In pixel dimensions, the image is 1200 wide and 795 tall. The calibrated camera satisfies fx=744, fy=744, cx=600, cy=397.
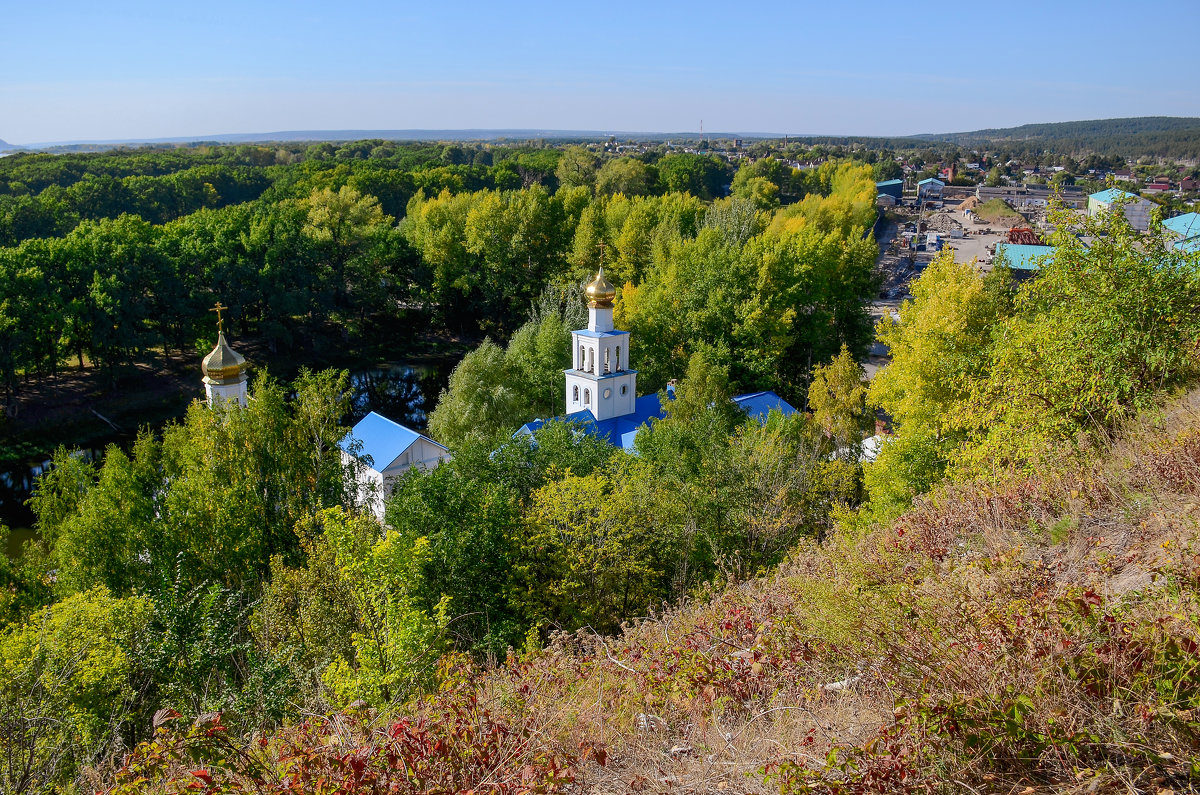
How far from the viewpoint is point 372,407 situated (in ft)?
124

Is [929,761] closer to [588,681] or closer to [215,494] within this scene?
[588,681]

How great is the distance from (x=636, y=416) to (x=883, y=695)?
62.6ft

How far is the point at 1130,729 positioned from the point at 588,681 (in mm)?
4051

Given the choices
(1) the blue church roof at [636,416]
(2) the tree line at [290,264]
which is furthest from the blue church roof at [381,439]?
(2) the tree line at [290,264]

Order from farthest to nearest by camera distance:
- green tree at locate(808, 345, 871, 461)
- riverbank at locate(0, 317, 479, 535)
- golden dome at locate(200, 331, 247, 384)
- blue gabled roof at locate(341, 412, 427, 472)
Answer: riverbank at locate(0, 317, 479, 535)
green tree at locate(808, 345, 871, 461)
blue gabled roof at locate(341, 412, 427, 472)
golden dome at locate(200, 331, 247, 384)

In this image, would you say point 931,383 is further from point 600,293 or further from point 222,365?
point 222,365

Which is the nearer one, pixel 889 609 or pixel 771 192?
pixel 889 609

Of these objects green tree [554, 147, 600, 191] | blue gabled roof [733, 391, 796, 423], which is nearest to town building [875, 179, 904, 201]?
green tree [554, 147, 600, 191]

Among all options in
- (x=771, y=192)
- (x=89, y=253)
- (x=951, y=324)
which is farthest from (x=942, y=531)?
(x=771, y=192)

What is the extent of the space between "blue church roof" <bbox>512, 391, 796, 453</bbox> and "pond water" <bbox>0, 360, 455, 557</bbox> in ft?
43.6

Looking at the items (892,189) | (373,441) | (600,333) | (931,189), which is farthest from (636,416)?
(931,189)

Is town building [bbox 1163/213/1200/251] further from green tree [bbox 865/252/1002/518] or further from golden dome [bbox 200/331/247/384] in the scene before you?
golden dome [bbox 200/331/247/384]

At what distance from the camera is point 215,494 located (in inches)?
571

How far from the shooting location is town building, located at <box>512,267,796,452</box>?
76.3 ft
